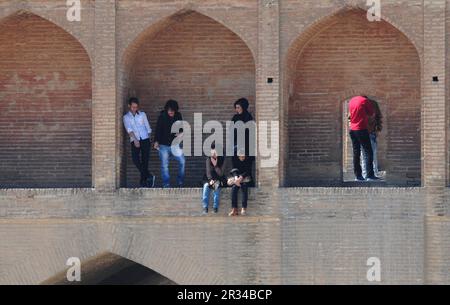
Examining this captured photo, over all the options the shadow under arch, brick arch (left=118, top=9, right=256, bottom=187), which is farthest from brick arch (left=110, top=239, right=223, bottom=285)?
brick arch (left=118, top=9, right=256, bottom=187)

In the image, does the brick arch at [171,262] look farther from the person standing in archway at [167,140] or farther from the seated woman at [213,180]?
the person standing in archway at [167,140]

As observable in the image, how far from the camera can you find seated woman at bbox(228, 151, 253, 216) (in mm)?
24922

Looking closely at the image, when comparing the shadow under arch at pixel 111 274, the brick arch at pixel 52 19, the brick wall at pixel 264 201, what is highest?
the brick arch at pixel 52 19

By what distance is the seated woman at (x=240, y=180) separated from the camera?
24.9 meters

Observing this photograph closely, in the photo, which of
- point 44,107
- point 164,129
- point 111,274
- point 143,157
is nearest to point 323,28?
point 164,129

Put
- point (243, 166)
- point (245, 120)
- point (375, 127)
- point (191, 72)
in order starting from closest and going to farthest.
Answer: point (243, 166) → point (245, 120) → point (375, 127) → point (191, 72)

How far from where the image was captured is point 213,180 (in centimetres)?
2502

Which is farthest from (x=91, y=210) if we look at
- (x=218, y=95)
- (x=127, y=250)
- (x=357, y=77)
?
(x=357, y=77)

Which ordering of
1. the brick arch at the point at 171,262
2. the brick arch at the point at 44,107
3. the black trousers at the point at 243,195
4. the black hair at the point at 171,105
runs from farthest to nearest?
1. the brick arch at the point at 44,107
2. the black hair at the point at 171,105
3. the brick arch at the point at 171,262
4. the black trousers at the point at 243,195

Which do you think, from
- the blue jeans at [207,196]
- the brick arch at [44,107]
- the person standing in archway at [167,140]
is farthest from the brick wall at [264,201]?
the brick arch at [44,107]

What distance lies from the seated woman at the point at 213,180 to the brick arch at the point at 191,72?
1117mm

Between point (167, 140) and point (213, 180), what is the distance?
3.57 feet

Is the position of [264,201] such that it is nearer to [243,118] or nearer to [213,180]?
[213,180]

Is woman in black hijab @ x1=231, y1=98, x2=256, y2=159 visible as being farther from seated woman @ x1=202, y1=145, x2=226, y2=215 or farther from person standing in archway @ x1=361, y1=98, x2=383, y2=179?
person standing in archway @ x1=361, y1=98, x2=383, y2=179
